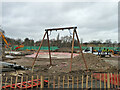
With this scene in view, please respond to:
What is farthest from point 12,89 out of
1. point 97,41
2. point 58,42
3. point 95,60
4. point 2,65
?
point 97,41

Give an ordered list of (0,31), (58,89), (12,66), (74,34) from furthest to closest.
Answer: (0,31)
(12,66)
(74,34)
(58,89)

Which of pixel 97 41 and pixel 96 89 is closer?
pixel 96 89

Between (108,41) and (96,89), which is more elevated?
(108,41)

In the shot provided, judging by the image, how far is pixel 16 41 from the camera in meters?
56.2

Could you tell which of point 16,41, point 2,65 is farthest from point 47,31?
point 16,41

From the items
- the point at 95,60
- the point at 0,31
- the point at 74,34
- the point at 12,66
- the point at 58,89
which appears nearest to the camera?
the point at 58,89

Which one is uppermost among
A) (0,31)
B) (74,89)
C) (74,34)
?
(0,31)

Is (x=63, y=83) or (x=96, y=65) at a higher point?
(x=63, y=83)

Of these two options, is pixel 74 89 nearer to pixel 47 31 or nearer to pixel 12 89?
pixel 12 89

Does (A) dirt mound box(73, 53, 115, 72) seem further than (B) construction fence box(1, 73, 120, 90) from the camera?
Yes

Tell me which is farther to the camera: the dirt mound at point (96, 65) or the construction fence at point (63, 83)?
the dirt mound at point (96, 65)

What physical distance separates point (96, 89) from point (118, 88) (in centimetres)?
93

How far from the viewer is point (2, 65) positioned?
9.70 metres

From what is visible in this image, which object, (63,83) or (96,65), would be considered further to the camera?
(96,65)
